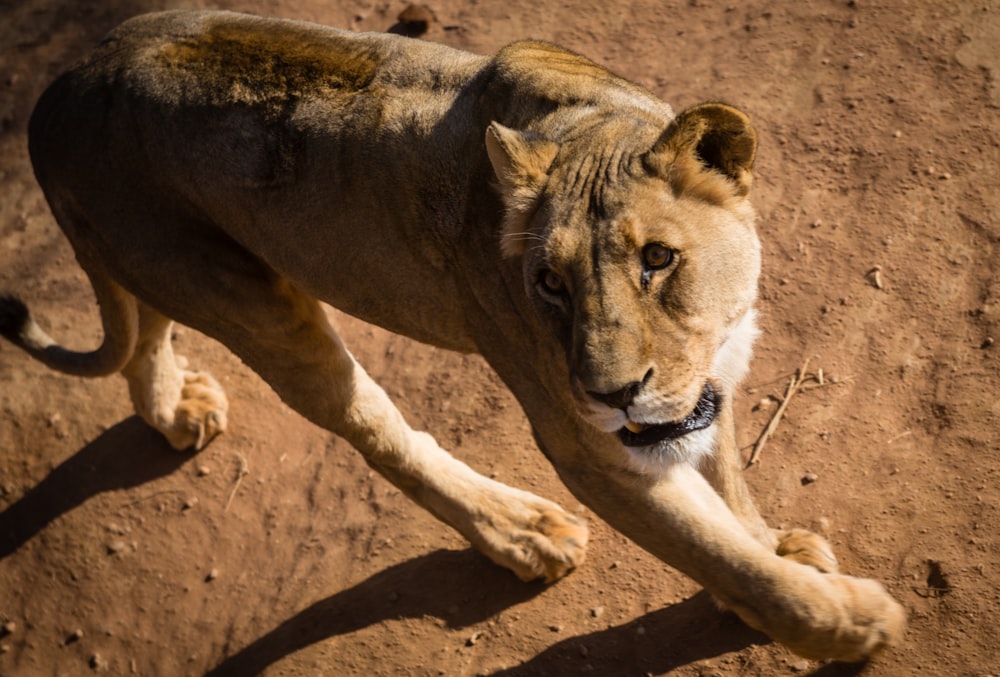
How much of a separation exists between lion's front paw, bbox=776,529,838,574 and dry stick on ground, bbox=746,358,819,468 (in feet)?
1.52

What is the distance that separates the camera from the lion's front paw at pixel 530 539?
4.38 meters

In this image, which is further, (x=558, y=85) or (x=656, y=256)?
(x=558, y=85)

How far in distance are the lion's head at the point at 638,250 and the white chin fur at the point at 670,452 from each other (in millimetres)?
52

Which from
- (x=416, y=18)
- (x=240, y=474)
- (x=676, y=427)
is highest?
(x=676, y=427)

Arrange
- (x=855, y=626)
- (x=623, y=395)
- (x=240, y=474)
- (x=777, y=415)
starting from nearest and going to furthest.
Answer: (x=623, y=395), (x=855, y=626), (x=777, y=415), (x=240, y=474)

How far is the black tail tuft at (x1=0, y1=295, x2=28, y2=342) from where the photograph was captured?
15.7 feet

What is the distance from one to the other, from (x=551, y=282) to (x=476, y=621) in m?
2.07

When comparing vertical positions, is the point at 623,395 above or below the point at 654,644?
above

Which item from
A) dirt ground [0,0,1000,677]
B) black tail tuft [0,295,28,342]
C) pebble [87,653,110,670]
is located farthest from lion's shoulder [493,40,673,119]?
pebble [87,653,110,670]

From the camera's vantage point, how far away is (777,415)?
449 centimetres

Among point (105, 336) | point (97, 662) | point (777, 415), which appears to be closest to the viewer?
point (777, 415)

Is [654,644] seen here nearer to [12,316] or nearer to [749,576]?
[749,576]

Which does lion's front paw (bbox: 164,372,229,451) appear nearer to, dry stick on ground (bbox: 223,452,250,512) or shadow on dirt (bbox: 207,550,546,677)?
dry stick on ground (bbox: 223,452,250,512)

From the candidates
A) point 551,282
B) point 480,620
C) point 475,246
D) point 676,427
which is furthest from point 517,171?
point 480,620
